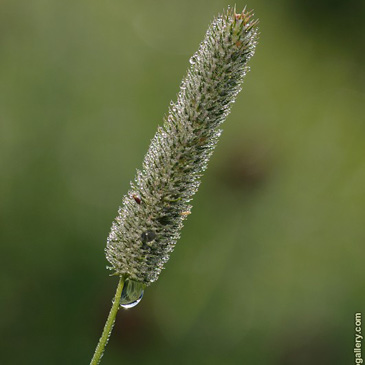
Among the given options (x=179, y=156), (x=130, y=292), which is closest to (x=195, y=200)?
(x=130, y=292)

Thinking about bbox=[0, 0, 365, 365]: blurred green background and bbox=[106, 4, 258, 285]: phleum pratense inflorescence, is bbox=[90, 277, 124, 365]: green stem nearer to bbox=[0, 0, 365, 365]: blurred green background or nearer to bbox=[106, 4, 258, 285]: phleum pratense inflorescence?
bbox=[106, 4, 258, 285]: phleum pratense inflorescence

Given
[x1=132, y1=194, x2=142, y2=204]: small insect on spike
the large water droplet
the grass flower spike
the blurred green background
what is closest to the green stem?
the grass flower spike

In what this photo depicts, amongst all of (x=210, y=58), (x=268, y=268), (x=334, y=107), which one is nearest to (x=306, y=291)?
(x=268, y=268)

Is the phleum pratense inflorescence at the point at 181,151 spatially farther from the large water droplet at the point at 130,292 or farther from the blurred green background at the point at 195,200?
the blurred green background at the point at 195,200

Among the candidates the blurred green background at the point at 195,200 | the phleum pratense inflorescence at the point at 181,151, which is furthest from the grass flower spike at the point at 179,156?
the blurred green background at the point at 195,200

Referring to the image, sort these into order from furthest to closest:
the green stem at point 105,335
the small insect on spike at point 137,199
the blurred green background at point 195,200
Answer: the blurred green background at point 195,200, the small insect on spike at point 137,199, the green stem at point 105,335

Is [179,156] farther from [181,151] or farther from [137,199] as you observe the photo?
[137,199]

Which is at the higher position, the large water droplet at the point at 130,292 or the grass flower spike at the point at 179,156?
the grass flower spike at the point at 179,156
